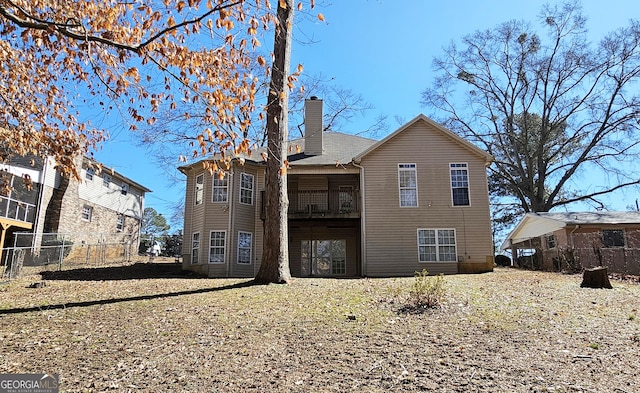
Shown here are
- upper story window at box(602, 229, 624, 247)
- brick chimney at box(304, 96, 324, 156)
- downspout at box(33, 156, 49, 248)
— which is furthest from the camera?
downspout at box(33, 156, 49, 248)

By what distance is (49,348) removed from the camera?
634 cm

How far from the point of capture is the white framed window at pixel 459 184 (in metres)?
17.4

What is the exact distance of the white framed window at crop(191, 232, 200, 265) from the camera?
59.1ft

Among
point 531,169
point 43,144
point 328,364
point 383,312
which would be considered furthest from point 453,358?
point 531,169

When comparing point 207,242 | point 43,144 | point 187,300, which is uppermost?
point 43,144

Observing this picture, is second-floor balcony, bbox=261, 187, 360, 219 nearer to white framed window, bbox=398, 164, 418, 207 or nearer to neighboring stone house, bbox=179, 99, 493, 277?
neighboring stone house, bbox=179, 99, 493, 277

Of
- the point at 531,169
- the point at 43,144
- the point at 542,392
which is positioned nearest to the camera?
the point at 542,392

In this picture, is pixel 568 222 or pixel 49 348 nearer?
pixel 49 348

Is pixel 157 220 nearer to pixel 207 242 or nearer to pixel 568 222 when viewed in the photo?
pixel 207 242

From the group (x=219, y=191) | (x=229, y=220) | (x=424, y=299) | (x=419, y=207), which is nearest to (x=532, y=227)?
(x=419, y=207)

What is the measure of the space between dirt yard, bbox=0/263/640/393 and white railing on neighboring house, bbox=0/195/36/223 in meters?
14.2

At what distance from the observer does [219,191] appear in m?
18.3

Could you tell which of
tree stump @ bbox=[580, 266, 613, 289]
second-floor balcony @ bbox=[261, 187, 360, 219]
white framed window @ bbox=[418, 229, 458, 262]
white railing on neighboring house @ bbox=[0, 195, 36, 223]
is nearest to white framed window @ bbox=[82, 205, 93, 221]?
white railing on neighboring house @ bbox=[0, 195, 36, 223]

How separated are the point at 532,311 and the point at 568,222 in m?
13.6
